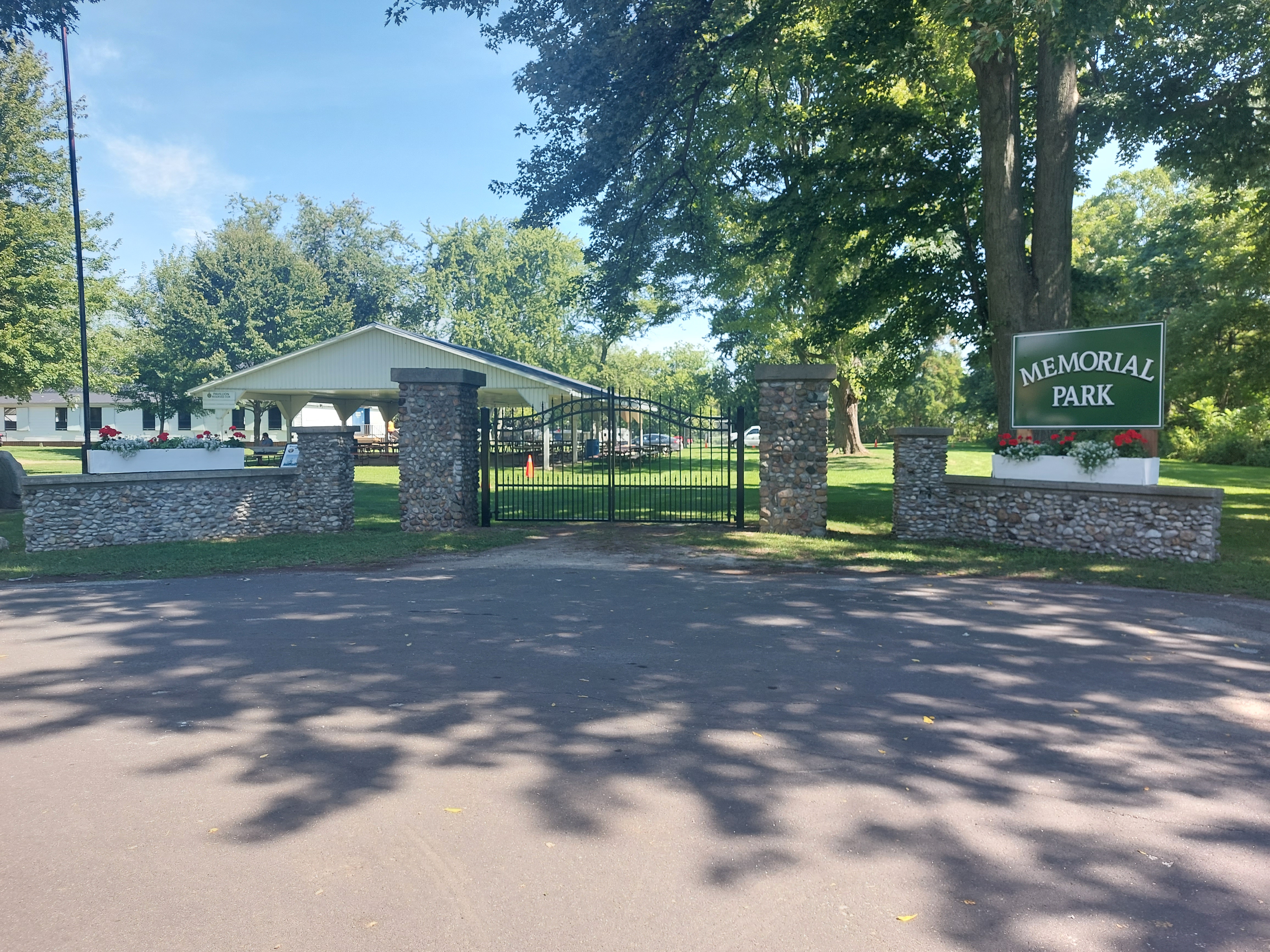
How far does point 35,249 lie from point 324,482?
874 inches

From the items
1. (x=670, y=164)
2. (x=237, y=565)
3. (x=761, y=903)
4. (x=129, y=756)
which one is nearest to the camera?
(x=761, y=903)

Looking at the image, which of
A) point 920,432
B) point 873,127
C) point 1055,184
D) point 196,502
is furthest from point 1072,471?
point 196,502

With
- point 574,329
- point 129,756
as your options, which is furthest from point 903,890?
point 574,329

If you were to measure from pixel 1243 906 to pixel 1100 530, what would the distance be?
9.67m

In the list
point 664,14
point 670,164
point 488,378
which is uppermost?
point 664,14

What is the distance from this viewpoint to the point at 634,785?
4.19 meters

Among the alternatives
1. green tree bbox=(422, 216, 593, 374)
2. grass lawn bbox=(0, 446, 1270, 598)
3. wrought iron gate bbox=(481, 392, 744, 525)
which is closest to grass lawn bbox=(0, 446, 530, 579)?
grass lawn bbox=(0, 446, 1270, 598)

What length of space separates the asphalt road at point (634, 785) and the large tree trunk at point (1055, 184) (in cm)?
823

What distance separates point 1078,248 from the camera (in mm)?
26656

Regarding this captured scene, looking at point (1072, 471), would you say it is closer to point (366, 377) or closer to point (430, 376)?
point (430, 376)

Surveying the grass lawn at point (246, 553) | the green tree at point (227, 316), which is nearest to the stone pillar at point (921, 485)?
the grass lawn at point (246, 553)

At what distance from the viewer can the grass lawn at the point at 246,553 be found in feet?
36.3

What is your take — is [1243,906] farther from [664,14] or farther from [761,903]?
[664,14]

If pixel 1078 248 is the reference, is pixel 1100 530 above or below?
below
